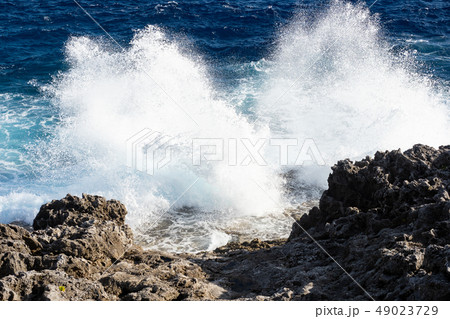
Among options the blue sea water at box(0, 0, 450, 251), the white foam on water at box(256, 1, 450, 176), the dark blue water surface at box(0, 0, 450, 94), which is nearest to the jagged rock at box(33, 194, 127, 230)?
the blue sea water at box(0, 0, 450, 251)

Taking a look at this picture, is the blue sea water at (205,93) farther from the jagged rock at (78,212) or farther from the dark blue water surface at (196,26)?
the jagged rock at (78,212)

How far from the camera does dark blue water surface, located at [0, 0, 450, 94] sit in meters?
21.5

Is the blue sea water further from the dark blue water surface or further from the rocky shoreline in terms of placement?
the rocky shoreline

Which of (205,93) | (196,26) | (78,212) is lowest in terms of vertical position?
(205,93)

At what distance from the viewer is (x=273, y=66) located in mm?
21297

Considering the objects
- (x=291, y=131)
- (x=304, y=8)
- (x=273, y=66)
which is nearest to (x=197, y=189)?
(x=291, y=131)

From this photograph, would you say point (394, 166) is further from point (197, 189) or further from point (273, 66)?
point (273, 66)

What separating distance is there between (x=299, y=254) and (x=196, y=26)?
1910 centimetres

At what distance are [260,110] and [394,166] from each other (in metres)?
9.50

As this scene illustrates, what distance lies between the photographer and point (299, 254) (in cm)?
807

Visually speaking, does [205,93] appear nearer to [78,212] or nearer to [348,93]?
[348,93]

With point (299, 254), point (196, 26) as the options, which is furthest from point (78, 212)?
point (196, 26)

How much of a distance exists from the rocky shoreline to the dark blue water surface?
12226mm

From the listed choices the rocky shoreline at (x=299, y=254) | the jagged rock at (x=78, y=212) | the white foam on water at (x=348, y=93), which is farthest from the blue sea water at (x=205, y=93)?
the rocky shoreline at (x=299, y=254)
